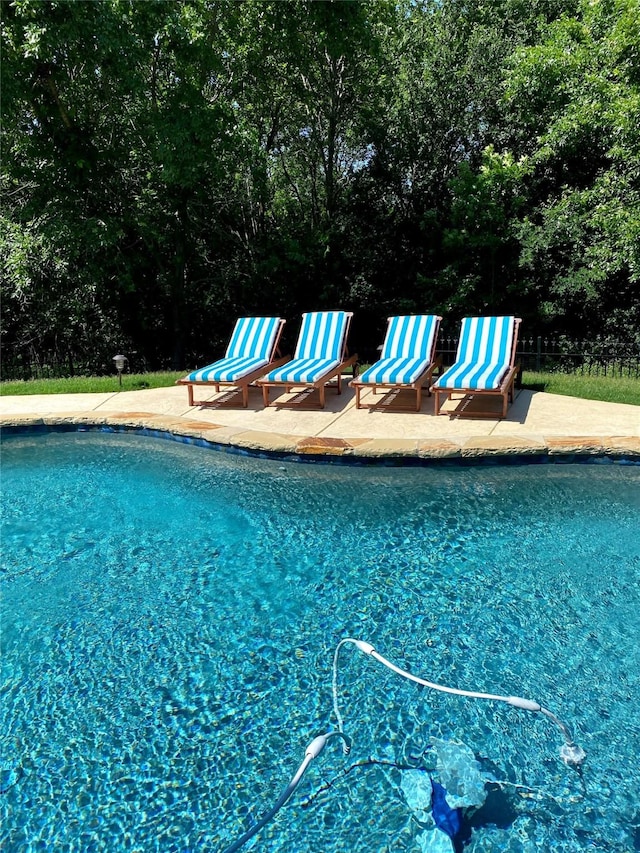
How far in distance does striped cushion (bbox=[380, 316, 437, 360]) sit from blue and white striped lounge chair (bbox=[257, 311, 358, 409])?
25.9 inches

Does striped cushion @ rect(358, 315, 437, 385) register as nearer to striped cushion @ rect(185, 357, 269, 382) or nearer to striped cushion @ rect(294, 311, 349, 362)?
striped cushion @ rect(294, 311, 349, 362)

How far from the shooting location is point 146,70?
36.6 feet

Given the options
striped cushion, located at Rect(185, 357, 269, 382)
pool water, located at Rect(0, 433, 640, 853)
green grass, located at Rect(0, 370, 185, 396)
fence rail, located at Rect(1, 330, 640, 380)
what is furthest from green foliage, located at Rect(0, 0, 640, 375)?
pool water, located at Rect(0, 433, 640, 853)

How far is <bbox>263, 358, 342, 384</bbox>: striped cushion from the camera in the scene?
826 cm

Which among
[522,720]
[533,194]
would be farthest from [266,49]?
[522,720]

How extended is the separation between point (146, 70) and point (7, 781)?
447 inches

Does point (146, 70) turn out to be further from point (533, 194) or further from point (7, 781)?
point (7, 781)

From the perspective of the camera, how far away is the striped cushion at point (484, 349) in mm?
8128

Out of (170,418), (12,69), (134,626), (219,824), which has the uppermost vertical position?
(12,69)

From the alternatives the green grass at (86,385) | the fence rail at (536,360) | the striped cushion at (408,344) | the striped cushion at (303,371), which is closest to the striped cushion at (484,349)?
the striped cushion at (408,344)

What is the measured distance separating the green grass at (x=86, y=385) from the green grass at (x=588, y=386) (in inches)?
232

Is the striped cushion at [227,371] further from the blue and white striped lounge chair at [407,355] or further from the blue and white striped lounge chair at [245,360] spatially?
the blue and white striped lounge chair at [407,355]

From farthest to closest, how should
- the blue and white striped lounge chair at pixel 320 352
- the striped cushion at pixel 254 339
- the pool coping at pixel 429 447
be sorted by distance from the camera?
1. the striped cushion at pixel 254 339
2. the blue and white striped lounge chair at pixel 320 352
3. the pool coping at pixel 429 447

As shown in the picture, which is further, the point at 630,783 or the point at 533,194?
the point at 533,194
